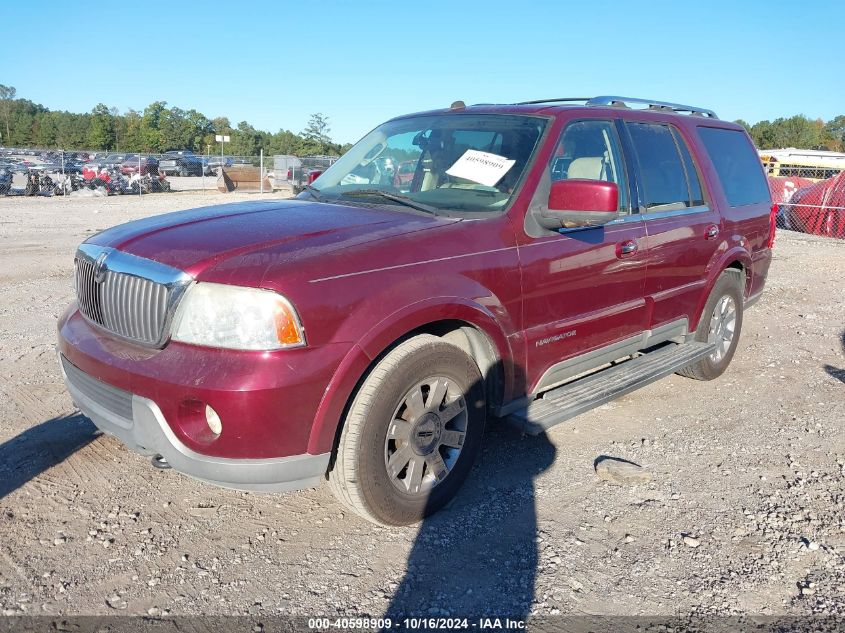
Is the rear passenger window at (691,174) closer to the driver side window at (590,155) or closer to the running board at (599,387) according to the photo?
the driver side window at (590,155)

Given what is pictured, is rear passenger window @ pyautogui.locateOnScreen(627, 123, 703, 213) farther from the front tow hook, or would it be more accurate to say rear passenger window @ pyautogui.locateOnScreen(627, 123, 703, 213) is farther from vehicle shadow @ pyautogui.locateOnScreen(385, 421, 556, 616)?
the front tow hook

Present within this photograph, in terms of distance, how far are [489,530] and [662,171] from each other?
2.83m

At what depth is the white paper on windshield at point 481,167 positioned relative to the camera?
3771 mm

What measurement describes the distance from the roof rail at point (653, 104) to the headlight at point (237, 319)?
114 inches

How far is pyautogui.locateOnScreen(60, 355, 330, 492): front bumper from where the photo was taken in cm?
269

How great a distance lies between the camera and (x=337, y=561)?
118 inches

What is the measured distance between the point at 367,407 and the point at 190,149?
8795 cm

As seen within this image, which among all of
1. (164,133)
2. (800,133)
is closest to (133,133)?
(164,133)

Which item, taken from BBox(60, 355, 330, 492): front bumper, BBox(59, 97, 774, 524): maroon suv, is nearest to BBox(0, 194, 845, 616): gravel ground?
BBox(59, 97, 774, 524): maroon suv

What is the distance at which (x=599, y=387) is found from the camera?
13.3 ft

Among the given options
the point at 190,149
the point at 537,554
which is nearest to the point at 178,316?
the point at 537,554

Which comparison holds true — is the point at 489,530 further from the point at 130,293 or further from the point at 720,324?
the point at 720,324

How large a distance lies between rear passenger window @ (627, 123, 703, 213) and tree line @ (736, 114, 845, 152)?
2842 inches

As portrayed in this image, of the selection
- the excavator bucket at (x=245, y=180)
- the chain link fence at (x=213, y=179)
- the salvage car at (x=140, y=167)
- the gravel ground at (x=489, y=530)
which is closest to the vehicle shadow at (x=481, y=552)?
the gravel ground at (x=489, y=530)
